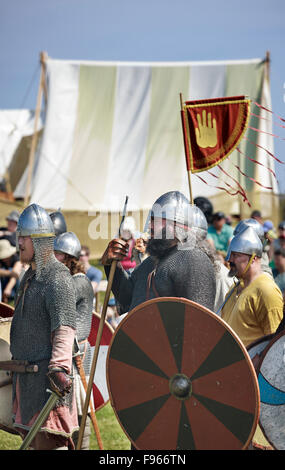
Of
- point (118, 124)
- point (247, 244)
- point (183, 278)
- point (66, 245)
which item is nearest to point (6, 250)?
point (66, 245)

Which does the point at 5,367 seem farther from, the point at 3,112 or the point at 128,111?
the point at 3,112

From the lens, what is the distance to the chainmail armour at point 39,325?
A: 12.1ft

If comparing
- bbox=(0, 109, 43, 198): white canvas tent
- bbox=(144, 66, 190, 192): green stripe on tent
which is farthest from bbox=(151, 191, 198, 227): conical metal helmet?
bbox=(0, 109, 43, 198): white canvas tent

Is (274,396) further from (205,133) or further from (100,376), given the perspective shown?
(205,133)

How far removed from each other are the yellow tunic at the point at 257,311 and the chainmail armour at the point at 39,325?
991 mm

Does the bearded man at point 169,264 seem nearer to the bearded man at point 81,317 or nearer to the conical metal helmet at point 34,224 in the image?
the conical metal helmet at point 34,224

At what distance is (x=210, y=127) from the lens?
17.4 feet

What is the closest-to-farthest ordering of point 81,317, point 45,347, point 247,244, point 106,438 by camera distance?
point 45,347 < point 247,244 < point 81,317 < point 106,438

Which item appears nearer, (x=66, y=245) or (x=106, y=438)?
(x=66, y=245)

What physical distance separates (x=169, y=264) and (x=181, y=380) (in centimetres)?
70

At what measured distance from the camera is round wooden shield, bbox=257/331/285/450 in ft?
10.6

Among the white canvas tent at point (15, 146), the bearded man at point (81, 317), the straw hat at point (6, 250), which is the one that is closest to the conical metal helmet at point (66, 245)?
the bearded man at point (81, 317)

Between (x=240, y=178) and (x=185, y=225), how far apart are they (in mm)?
1903

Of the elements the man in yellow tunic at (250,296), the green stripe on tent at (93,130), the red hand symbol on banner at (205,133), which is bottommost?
the man in yellow tunic at (250,296)
